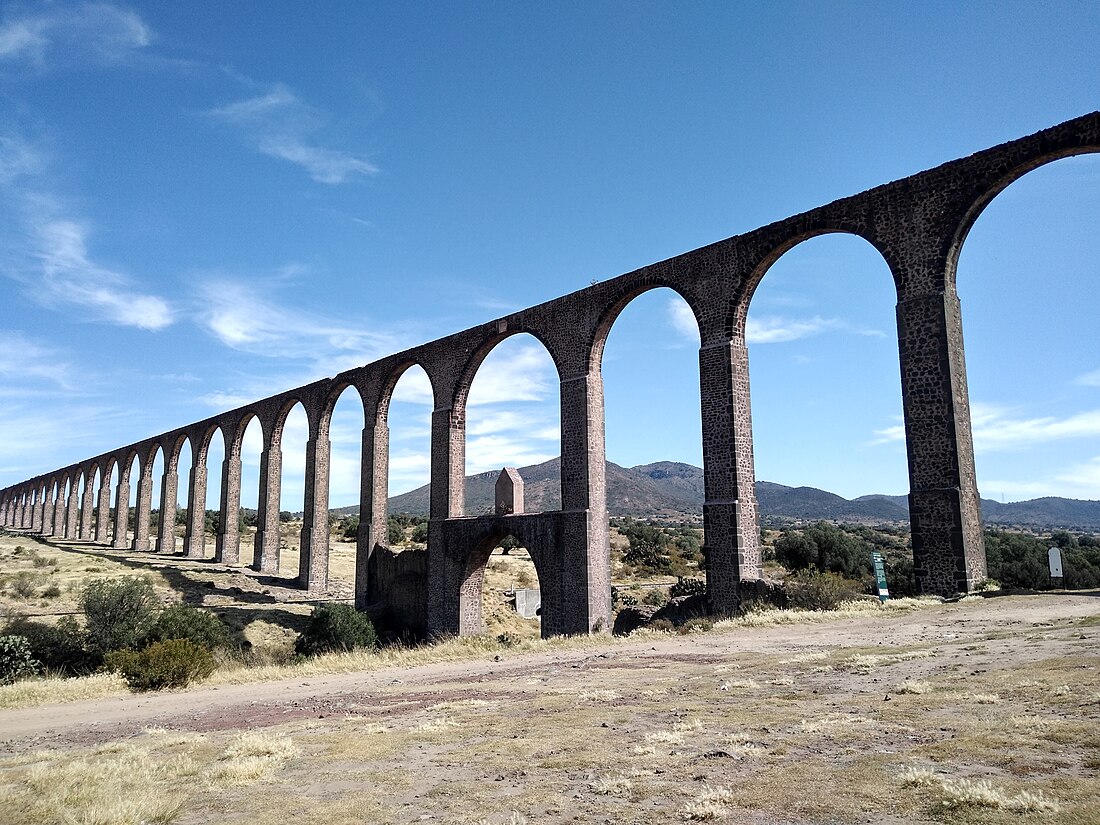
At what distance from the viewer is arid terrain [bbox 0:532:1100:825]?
470 cm

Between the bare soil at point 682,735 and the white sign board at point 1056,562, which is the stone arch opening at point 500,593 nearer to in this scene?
the bare soil at point 682,735

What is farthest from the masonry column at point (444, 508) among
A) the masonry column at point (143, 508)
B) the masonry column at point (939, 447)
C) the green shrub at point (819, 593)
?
the masonry column at point (143, 508)

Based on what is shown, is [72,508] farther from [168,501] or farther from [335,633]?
[335,633]

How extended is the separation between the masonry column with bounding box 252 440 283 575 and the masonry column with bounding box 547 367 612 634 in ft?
57.8

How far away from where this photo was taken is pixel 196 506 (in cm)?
3906

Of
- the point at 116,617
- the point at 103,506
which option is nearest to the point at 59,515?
the point at 103,506

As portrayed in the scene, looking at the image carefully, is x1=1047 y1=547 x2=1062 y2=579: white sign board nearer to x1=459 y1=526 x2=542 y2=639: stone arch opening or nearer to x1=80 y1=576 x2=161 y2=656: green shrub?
x1=459 y1=526 x2=542 y2=639: stone arch opening

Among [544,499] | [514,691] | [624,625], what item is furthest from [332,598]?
[544,499]

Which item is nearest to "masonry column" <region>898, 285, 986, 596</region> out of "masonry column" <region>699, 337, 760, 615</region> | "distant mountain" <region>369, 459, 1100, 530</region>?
"masonry column" <region>699, 337, 760, 615</region>

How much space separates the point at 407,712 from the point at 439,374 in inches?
653

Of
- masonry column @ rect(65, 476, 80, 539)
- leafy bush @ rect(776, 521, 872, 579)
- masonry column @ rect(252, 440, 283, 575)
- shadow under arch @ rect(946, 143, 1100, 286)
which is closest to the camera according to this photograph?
shadow under arch @ rect(946, 143, 1100, 286)

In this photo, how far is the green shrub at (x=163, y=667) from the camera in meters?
13.2

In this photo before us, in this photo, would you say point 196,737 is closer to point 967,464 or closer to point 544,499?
point 967,464

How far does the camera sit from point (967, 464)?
13.8m
